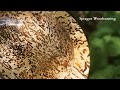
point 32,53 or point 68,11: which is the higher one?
point 68,11

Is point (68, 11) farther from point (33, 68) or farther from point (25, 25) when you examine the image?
point (33, 68)

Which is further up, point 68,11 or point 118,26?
point 68,11
